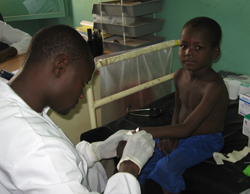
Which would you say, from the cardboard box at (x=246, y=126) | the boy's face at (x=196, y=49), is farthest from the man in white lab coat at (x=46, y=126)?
the cardboard box at (x=246, y=126)

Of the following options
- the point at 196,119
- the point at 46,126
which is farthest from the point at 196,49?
the point at 46,126

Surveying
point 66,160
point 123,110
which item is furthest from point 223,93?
point 66,160

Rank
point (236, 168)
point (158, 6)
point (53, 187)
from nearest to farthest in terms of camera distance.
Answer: point (53, 187) → point (236, 168) → point (158, 6)

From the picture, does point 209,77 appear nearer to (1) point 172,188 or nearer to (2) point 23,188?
(1) point 172,188

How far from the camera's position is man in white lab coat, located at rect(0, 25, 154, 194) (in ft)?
1.90

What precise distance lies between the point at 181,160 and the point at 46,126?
0.76m

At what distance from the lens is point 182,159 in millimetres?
1158

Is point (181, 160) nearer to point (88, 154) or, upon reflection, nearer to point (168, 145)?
point (168, 145)

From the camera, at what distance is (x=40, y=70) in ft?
2.32

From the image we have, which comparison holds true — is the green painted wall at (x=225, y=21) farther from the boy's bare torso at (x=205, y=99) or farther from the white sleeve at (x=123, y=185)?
the white sleeve at (x=123, y=185)

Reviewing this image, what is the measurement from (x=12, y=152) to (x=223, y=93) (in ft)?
3.55

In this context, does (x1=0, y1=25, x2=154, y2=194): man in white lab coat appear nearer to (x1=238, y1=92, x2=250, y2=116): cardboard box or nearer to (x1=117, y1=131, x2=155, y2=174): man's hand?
Answer: (x1=117, y1=131, x2=155, y2=174): man's hand

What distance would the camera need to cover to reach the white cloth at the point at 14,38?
233 centimetres

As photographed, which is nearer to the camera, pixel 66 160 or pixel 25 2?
pixel 66 160
